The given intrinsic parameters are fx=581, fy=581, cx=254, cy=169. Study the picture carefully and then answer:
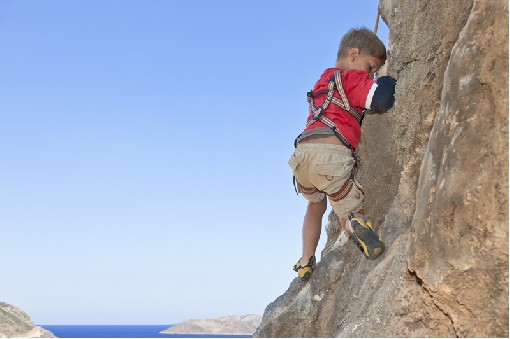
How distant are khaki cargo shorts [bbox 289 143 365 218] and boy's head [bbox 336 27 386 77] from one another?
1043 millimetres

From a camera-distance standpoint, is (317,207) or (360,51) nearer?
(360,51)

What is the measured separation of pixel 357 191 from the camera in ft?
20.0

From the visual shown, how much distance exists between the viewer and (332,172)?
19.5ft

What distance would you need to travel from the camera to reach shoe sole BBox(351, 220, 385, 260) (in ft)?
18.6

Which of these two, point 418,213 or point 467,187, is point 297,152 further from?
point 467,187

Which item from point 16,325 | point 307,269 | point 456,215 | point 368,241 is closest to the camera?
point 456,215

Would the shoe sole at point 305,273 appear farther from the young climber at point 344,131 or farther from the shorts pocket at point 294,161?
the shorts pocket at point 294,161

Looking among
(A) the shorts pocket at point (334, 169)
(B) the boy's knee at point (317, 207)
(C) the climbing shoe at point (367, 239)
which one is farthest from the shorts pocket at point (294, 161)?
(C) the climbing shoe at point (367, 239)

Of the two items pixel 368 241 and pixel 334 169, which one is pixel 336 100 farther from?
pixel 368 241

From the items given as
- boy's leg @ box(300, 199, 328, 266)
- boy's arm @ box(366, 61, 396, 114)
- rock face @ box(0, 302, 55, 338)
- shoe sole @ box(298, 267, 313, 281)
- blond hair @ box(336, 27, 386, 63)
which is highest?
blond hair @ box(336, 27, 386, 63)

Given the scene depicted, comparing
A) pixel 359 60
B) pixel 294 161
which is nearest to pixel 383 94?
pixel 359 60

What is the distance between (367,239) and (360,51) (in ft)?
6.95

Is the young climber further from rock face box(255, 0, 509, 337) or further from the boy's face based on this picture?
rock face box(255, 0, 509, 337)

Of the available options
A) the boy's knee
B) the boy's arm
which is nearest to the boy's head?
the boy's arm
